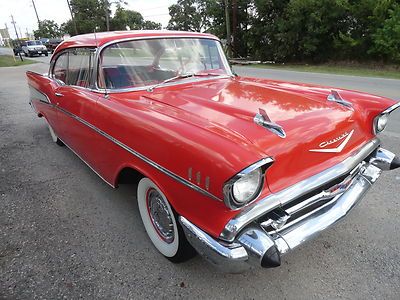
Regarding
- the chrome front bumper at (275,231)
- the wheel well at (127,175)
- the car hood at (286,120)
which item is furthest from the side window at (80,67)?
the chrome front bumper at (275,231)

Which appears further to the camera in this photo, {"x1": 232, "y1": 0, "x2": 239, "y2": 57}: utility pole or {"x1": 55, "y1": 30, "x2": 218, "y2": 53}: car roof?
{"x1": 232, "y1": 0, "x2": 239, "y2": 57}: utility pole

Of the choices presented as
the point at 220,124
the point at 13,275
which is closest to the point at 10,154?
the point at 13,275

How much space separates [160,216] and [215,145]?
0.95m

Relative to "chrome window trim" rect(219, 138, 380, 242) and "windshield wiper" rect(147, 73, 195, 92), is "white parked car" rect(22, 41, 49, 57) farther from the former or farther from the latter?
"chrome window trim" rect(219, 138, 380, 242)

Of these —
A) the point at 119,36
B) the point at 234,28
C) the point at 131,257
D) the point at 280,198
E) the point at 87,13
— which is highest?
the point at 87,13

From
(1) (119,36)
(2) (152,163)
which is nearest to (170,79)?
(1) (119,36)

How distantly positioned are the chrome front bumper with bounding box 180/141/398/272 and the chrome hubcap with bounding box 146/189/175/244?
1.29 ft

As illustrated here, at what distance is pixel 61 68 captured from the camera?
13.2ft

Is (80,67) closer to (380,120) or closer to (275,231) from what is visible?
(275,231)

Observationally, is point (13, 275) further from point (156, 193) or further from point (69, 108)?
point (69, 108)

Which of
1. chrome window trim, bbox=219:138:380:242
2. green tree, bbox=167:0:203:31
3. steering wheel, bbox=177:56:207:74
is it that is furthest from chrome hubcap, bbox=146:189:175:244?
green tree, bbox=167:0:203:31

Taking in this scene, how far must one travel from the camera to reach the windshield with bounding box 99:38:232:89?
2.93m

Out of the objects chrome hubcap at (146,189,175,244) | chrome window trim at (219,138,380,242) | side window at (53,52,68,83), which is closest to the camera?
chrome window trim at (219,138,380,242)

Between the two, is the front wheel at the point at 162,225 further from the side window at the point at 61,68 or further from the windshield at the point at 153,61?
the side window at the point at 61,68
